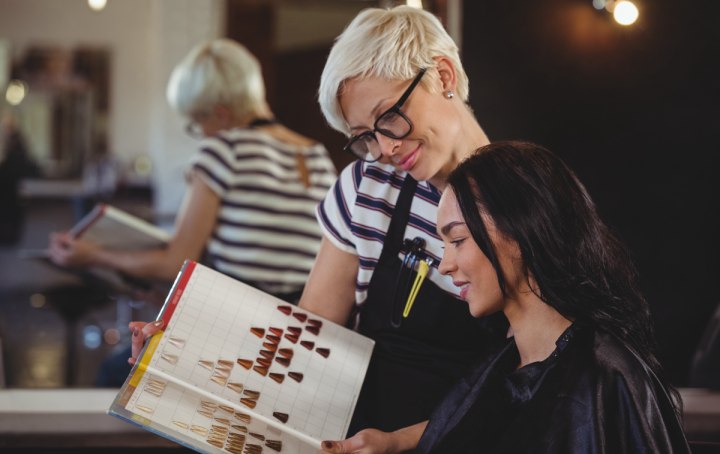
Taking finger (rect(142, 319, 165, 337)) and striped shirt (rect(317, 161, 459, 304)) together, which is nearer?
finger (rect(142, 319, 165, 337))

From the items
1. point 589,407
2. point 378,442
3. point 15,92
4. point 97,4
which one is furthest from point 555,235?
point 15,92

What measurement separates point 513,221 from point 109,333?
16.2 ft

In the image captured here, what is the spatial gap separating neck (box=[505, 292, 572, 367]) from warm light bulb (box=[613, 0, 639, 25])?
1781 mm

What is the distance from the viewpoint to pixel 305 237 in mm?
2865

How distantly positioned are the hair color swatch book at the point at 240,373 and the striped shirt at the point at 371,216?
0.16m

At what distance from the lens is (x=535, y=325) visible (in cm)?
150

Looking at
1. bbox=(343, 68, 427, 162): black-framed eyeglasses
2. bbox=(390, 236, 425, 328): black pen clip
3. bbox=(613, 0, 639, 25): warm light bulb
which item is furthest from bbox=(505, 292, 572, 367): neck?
bbox=(613, 0, 639, 25): warm light bulb

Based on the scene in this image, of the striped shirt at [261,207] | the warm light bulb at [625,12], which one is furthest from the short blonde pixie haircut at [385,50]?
the warm light bulb at [625,12]

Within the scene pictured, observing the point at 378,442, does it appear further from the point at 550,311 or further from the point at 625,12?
the point at 625,12

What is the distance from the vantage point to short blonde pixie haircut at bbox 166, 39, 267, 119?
9.50 feet

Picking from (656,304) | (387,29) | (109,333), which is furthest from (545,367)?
(109,333)

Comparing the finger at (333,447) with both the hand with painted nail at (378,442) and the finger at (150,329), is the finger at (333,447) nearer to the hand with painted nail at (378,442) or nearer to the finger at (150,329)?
the hand with painted nail at (378,442)

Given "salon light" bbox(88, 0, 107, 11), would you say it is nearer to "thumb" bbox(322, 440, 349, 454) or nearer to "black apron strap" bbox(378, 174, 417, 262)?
"black apron strap" bbox(378, 174, 417, 262)

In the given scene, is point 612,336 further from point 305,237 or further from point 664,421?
point 305,237
